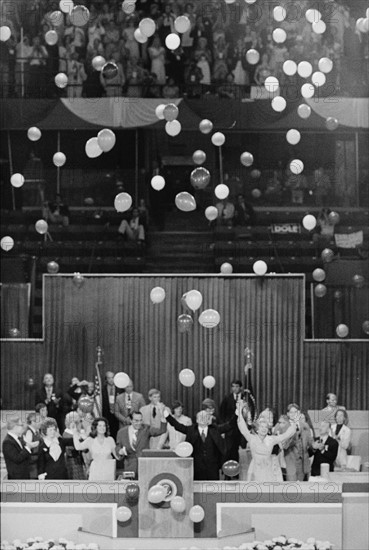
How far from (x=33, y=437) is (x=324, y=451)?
8.40ft

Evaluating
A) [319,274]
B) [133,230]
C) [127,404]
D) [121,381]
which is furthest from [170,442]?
[133,230]

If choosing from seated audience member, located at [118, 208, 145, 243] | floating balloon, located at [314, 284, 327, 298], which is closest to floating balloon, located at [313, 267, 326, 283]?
floating balloon, located at [314, 284, 327, 298]

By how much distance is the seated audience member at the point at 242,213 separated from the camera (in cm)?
1459

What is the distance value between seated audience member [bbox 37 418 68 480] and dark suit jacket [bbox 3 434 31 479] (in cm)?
14

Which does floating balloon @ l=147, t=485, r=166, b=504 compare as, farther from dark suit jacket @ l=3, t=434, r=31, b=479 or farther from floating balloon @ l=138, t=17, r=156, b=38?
floating balloon @ l=138, t=17, r=156, b=38

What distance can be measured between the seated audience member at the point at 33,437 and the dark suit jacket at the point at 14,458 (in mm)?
118

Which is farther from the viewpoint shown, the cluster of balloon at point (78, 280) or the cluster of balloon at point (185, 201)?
the cluster of balloon at point (78, 280)

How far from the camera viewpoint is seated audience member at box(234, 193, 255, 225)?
14594 millimetres

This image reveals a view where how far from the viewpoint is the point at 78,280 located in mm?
12914

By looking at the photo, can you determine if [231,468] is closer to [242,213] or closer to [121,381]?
[121,381]

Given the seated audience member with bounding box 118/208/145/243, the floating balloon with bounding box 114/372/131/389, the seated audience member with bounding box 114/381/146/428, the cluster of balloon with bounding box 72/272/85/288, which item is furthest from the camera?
the seated audience member with bounding box 118/208/145/243

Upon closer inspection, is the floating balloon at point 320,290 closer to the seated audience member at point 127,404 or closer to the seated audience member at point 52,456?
the seated audience member at point 127,404

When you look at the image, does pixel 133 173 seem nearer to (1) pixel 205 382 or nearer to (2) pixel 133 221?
(2) pixel 133 221

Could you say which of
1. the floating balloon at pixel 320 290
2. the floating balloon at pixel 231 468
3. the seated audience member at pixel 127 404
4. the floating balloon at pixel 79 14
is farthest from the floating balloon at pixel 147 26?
the floating balloon at pixel 231 468
